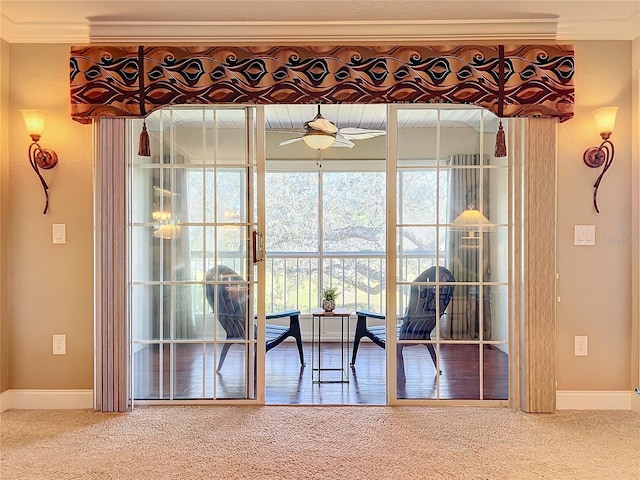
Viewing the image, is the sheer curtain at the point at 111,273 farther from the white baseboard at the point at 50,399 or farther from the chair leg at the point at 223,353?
the chair leg at the point at 223,353

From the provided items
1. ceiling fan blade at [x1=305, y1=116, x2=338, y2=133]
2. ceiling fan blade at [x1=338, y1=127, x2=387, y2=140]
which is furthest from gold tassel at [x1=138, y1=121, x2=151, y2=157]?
ceiling fan blade at [x1=338, y1=127, x2=387, y2=140]

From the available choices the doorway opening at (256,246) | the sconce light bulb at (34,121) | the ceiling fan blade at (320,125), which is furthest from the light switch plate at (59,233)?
the ceiling fan blade at (320,125)

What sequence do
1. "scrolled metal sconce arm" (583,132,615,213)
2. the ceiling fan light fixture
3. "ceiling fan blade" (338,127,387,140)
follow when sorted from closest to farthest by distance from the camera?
"scrolled metal sconce arm" (583,132,615,213) → the ceiling fan light fixture → "ceiling fan blade" (338,127,387,140)

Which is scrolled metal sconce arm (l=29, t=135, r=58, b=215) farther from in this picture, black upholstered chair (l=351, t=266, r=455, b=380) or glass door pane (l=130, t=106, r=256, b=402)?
→ black upholstered chair (l=351, t=266, r=455, b=380)

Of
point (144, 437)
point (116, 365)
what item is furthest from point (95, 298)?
point (144, 437)

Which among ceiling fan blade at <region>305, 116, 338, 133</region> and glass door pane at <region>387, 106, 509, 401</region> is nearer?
glass door pane at <region>387, 106, 509, 401</region>

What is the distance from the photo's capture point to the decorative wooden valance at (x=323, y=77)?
2.77 metres

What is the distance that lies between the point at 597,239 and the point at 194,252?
2.70 meters

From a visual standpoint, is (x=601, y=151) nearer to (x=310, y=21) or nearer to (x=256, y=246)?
(x=310, y=21)

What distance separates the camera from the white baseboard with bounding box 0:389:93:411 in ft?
9.68

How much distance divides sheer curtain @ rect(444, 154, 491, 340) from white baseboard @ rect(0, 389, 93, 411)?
247 cm

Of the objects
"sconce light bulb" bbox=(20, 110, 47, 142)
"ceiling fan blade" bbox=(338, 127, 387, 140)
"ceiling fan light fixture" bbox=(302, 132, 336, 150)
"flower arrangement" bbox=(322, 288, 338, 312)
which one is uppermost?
"ceiling fan blade" bbox=(338, 127, 387, 140)

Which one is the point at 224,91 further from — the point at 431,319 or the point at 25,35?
the point at 431,319

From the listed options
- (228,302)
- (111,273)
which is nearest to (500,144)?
(228,302)
